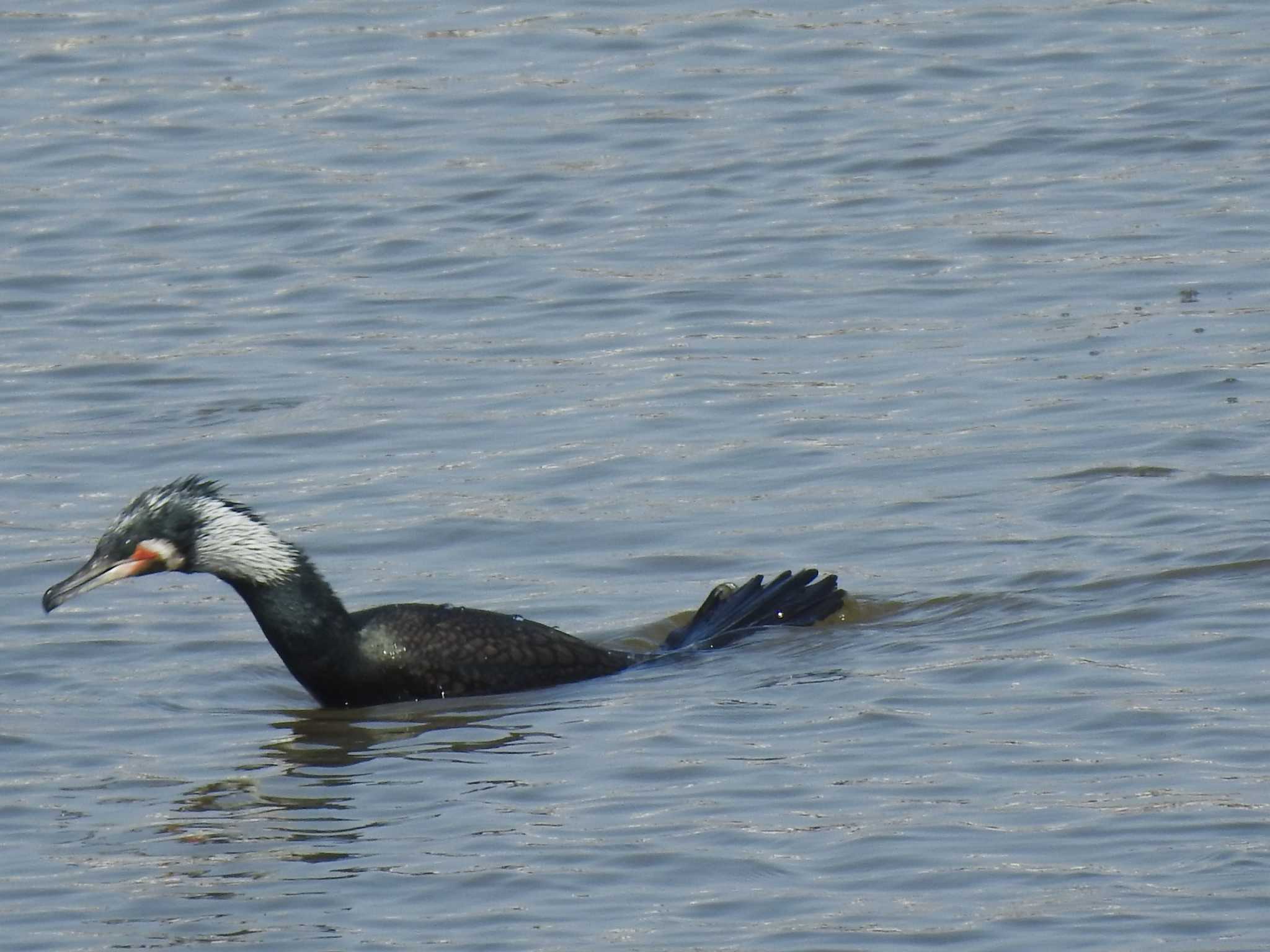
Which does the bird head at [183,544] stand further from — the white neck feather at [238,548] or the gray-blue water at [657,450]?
the gray-blue water at [657,450]

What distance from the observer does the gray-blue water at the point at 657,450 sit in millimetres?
7098

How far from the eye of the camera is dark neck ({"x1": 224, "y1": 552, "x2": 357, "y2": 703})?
9.13 meters

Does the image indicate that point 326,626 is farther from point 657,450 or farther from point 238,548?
point 657,450

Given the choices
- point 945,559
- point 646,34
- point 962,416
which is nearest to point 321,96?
point 646,34

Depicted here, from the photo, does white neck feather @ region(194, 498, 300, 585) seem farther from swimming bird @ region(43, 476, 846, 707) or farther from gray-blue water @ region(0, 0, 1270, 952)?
gray-blue water @ region(0, 0, 1270, 952)

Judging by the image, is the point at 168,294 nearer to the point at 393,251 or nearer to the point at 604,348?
the point at 393,251

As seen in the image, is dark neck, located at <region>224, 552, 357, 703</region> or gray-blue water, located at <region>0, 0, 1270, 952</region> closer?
gray-blue water, located at <region>0, 0, 1270, 952</region>

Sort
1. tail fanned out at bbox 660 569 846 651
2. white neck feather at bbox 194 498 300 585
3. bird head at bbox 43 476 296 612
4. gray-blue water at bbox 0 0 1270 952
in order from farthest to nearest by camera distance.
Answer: tail fanned out at bbox 660 569 846 651 → white neck feather at bbox 194 498 300 585 → bird head at bbox 43 476 296 612 → gray-blue water at bbox 0 0 1270 952

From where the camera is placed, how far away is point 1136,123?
16.5 meters

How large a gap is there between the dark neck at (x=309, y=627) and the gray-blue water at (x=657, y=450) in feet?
0.75

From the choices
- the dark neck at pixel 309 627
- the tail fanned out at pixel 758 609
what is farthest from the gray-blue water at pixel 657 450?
the dark neck at pixel 309 627

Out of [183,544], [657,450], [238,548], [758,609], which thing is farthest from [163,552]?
[657,450]

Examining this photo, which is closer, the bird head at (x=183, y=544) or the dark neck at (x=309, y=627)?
the bird head at (x=183, y=544)

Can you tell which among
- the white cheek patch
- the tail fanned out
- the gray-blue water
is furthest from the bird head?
the tail fanned out
